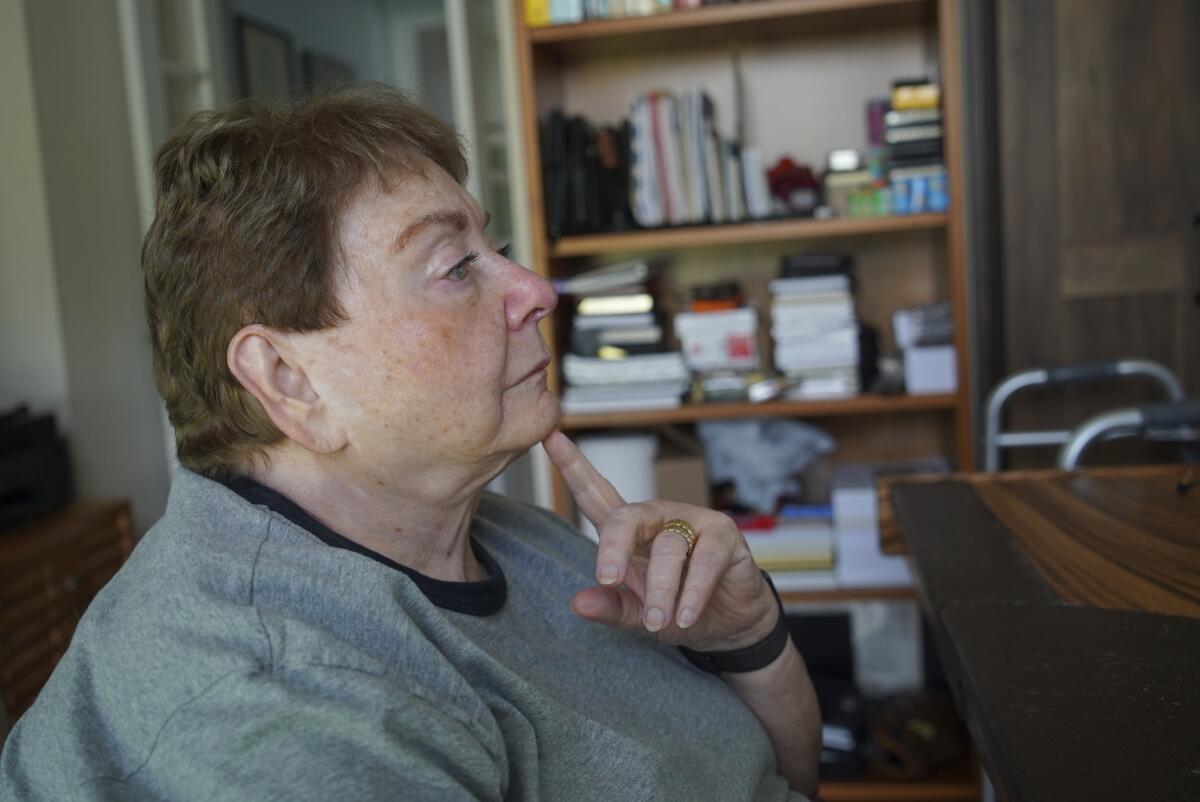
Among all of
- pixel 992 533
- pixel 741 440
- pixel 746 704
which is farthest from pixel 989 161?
Result: pixel 746 704

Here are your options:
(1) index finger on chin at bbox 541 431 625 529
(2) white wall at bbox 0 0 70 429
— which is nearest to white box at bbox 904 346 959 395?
(1) index finger on chin at bbox 541 431 625 529

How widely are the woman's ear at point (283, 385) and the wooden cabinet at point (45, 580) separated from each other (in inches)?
55.8

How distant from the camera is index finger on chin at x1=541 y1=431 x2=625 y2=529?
41.8 inches

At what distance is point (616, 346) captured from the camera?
257cm

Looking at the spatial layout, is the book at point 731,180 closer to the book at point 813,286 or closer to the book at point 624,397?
the book at point 813,286

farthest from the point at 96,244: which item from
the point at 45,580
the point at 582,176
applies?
the point at 582,176

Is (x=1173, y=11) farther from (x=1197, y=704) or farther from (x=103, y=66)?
(x=103, y=66)

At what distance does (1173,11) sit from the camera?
2395mm

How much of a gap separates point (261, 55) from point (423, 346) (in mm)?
3723

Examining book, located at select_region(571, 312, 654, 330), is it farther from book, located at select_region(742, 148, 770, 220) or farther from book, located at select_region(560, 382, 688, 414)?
book, located at select_region(742, 148, 770, 220)

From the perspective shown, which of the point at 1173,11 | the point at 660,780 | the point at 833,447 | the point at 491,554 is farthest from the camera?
the point at 833,447

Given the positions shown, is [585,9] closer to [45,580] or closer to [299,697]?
[45,580]

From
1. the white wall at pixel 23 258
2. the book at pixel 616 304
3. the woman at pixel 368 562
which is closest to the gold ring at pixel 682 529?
the woman at pixel 368 562

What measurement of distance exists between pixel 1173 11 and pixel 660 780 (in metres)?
2.27
